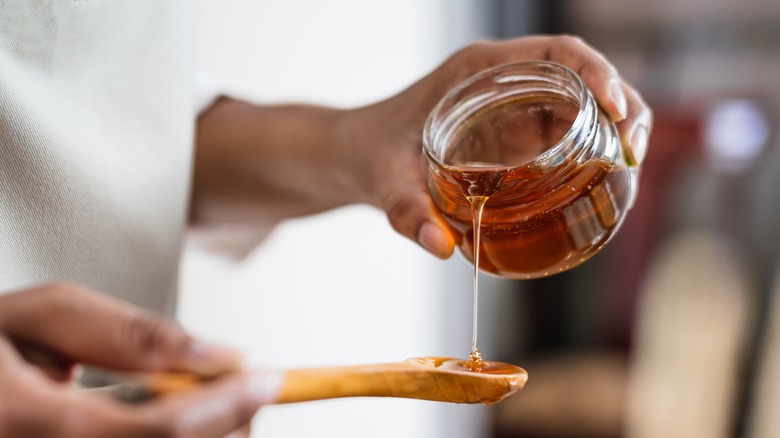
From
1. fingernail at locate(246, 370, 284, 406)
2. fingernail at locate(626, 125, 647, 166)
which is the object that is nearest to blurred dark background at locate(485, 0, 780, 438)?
fingernail at locate(626, 125, 647, 166)

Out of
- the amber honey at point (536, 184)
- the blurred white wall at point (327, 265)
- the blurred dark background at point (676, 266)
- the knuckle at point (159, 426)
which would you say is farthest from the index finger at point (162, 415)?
the blurred dark background at point (676, 266)

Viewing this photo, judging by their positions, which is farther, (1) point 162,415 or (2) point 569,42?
(2) point 569,42

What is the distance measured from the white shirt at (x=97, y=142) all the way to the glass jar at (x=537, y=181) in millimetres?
307

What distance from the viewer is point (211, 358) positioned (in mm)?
373

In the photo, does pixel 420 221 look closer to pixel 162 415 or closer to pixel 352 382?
pixel 352 382

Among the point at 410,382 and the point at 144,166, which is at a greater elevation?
the point at 144,166

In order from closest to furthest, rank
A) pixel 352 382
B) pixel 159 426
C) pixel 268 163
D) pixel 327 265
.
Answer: pixel 159 426, pixel 352 382, pixel 268 163, pixel 327 265

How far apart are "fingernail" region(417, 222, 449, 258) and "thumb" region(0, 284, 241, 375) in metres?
0.29

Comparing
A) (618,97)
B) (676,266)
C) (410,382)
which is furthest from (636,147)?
(676,266)

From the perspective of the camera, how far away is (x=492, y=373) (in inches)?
22.3

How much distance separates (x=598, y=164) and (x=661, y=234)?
1.75m

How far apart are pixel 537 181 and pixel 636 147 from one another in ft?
0.38

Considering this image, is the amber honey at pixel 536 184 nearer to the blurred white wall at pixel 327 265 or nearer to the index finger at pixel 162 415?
the index finger at pixel 162 415

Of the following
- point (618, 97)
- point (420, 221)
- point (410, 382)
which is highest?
point (618, 97)
